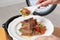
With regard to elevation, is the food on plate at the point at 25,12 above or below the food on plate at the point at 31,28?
above

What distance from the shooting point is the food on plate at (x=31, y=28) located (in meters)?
0.96

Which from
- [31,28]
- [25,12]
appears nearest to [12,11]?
[25,12]

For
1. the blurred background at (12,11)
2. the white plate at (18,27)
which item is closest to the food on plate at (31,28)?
the white plate at (18,27)

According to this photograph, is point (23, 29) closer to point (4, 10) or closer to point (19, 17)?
point (19, 17)

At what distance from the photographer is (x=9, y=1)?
7.77 ft

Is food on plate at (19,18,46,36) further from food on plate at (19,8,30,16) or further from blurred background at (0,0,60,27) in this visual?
blurred background at (0,0,60,27)

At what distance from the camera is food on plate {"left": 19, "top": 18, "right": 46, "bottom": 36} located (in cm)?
96

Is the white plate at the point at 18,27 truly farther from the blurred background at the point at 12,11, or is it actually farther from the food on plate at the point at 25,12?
the blurred background at the point at 12,11

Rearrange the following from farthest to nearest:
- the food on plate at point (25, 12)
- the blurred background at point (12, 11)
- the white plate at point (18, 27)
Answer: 1. the blurred background at point (12, 11)
2. the food on plate at point (25, 12)
3. the white plate at point (18, 27)

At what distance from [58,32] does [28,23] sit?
19cm

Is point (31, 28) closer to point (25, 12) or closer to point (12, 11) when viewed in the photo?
point (25, 12)

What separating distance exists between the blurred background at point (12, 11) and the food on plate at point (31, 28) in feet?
3.42

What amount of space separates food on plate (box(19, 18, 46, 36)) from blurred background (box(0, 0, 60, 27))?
104cm

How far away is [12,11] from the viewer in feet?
7.30
